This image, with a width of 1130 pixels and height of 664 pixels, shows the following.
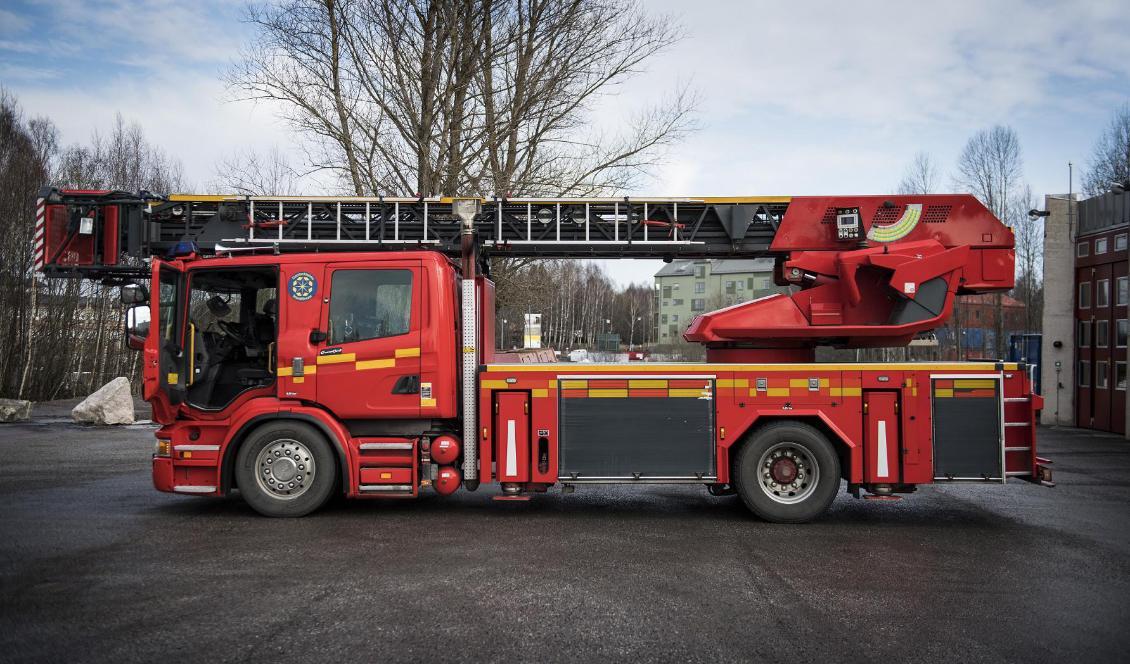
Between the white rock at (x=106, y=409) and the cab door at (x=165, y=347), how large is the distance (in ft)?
40.2

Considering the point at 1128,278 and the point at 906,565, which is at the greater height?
the point at 1128,278

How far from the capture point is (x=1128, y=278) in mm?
17734

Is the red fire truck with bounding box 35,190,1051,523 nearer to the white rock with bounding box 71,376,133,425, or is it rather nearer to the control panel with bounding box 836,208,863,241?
the control panel with bounding box 836,208,863,241

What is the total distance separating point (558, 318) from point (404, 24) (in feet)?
155

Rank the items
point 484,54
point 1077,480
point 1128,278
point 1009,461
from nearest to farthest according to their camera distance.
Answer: point 1009,461, point 1077,480, point 1128,278, point 484,54

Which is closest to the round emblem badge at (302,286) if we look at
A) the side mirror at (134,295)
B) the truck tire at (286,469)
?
the truck tire at (286,469)

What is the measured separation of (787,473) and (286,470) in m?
4.93

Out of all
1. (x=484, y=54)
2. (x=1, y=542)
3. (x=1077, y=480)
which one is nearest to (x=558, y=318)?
(x=484, y=54)

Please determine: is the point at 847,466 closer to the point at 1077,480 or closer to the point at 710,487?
the point at 710,487

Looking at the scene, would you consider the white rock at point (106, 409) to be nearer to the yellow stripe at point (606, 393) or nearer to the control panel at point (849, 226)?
the yellow stripe at point (606, 393)

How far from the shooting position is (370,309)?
780 cm

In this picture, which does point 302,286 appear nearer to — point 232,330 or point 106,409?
point 232,330

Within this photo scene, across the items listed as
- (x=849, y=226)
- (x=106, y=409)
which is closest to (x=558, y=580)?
(x=849, y=226)

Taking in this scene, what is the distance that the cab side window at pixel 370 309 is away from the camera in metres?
7.78
